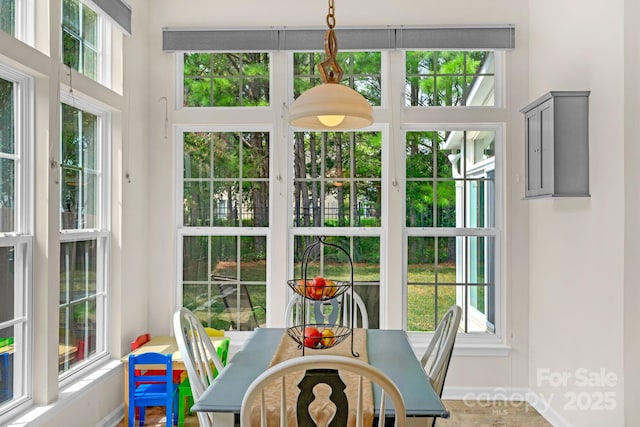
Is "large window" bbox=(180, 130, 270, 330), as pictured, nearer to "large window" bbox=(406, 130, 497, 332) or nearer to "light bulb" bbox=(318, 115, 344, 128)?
"large window" bbox=(406, 130, 497, 332)

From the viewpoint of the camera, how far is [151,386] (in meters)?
3.21

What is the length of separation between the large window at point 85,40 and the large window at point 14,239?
51 cm

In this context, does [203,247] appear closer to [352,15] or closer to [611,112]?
[352,15]

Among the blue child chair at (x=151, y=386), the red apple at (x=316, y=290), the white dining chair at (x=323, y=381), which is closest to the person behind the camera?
the white dining chair at (x=323, y=381)

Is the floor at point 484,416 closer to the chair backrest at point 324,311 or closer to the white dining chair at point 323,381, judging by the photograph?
the chair backrest at point 324,311

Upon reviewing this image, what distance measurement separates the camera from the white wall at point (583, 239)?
262cm

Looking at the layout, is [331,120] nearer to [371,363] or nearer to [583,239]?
[371,363]

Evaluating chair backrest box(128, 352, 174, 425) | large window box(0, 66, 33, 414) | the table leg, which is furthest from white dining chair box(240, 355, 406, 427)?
chair backrest box(128, 352, 174, 425)

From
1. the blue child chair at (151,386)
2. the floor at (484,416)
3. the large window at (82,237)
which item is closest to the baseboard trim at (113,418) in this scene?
the floor at (484,416)

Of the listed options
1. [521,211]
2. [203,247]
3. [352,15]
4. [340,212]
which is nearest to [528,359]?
[521,211]

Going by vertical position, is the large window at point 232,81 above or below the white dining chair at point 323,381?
above

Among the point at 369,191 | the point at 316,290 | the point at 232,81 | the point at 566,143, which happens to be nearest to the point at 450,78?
the point at 369,191

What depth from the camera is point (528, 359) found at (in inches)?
148

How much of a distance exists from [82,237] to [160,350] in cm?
92
